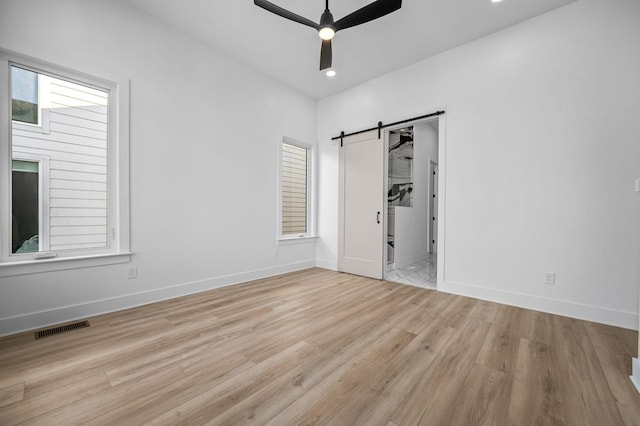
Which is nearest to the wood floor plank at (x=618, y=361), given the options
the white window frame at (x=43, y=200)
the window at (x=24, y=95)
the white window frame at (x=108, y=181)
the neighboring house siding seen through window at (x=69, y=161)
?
the white window frame at (x=108, y=181)

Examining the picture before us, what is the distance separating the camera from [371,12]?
217cm

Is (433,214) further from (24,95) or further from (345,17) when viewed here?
(24,95)

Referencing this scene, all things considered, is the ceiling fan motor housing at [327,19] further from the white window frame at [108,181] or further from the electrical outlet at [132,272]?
the electrical outlet at [132,272]

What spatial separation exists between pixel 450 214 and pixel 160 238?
359 cm

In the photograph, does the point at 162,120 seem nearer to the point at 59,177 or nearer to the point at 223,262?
the point at 59,177

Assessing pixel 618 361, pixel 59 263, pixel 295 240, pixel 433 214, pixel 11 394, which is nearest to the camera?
pixel 11 394

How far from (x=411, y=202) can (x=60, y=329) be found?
5.36m

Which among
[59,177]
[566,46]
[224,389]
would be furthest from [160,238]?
[566,46]

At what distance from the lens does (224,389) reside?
1487 millimetres

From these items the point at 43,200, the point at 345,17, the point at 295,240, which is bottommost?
the point at 295,240

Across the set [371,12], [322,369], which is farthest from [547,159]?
[322,369]

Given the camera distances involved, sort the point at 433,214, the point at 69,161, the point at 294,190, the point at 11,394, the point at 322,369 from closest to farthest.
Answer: the point at 11,394
the point at 322,369
the point at 69,161
the point at 294,190
the point at 433,214

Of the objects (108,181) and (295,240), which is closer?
(108,181)

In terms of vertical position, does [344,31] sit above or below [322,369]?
above
